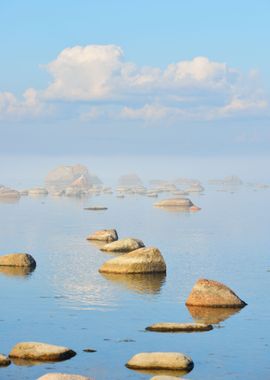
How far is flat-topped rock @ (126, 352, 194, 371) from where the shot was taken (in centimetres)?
4078

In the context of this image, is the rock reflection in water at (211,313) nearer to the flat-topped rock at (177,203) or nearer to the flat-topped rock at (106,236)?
the flat-topped rock at (106,236)

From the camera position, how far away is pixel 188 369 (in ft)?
133

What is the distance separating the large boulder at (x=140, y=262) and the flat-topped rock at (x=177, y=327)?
67.1ft

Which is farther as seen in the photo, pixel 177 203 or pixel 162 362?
pixel 177 203

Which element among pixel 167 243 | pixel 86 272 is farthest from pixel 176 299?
pixel 167 243

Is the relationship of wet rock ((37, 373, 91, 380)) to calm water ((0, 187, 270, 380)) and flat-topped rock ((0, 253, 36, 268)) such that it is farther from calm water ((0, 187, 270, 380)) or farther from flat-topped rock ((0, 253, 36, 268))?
flat-topped rock ((0, 253, 36, 268))

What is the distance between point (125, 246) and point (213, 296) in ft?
103

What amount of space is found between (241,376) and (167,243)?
6504 cm

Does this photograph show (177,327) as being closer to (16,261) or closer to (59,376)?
(59,376)

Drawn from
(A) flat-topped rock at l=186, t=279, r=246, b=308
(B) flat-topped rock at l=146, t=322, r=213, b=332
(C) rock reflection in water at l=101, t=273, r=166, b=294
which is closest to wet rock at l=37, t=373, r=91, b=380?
(B) flat-topped rock at l=146, t=322, r=213, b=332

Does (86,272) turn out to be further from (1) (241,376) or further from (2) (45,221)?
(2) (45,221)

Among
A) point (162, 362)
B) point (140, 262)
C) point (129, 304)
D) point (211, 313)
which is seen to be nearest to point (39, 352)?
point (162, 362)

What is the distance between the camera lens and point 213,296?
56.3 m

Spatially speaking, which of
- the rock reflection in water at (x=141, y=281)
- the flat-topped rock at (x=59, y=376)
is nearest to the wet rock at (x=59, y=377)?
the flat-topped rock at (x=59, y=376)
